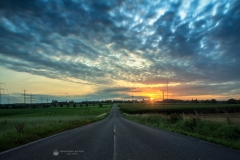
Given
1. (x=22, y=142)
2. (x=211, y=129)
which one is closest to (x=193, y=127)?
(x=211, y=129)

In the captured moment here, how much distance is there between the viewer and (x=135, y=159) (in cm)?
657

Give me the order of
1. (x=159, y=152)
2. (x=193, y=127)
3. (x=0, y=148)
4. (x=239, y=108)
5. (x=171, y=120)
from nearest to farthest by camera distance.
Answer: (x=159, y=152)
(x=0, y=148)
(x=193, y=127)
(x=171, y=120)
(x=239, y=108)

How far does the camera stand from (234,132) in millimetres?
12055

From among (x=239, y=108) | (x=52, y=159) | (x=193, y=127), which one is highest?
(x=52, y=159)

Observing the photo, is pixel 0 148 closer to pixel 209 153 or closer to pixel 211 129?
pixel 209 153

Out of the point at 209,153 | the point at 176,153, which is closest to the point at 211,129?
the point at 209,153

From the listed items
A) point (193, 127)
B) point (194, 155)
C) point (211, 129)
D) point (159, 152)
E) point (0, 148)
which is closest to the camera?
point (194, 155)

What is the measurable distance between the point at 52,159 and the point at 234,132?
1219cm

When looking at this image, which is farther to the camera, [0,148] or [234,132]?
[234,132]

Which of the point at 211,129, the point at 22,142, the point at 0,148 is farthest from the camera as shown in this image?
the point at 211,129

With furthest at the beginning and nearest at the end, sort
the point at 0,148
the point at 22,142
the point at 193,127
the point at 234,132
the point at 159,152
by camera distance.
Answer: the point at 193,127 → the point at 234,132 → the point at 22,142 → the point at 0,148 → the point at 159,152

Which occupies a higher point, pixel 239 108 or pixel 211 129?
pixel 211 129

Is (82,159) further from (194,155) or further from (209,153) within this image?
(209,153)

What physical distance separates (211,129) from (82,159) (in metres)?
12.0
